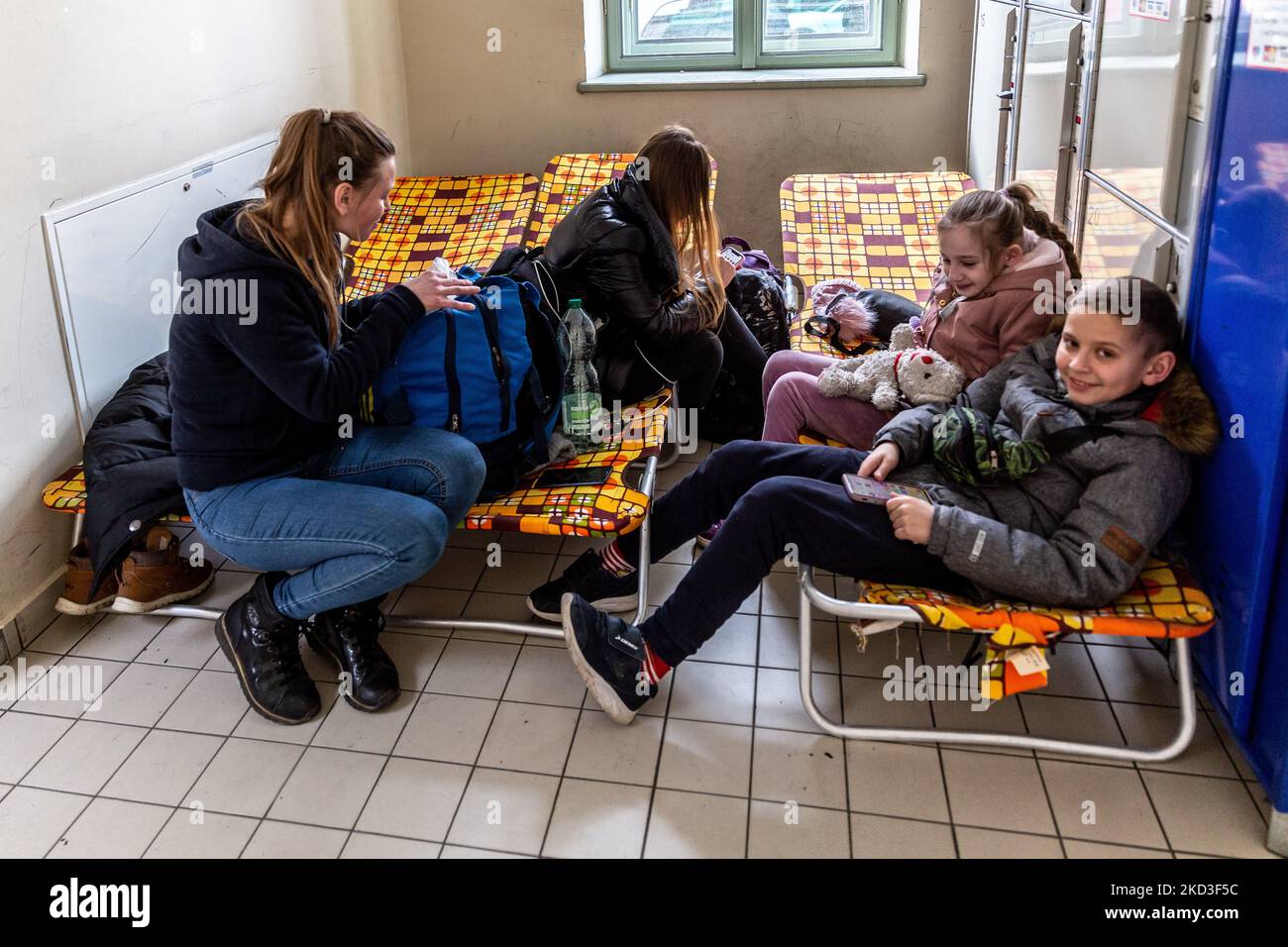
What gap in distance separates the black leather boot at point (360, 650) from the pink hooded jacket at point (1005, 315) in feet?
4.76

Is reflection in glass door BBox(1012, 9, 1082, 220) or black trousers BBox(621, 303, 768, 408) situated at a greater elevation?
reflection in glass door BBox(1012, 9, 1082, 220)

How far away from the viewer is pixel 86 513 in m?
2.74

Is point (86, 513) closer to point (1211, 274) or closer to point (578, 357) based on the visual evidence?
point (578, 357)

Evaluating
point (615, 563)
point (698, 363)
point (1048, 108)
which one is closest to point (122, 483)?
point (615, 563)

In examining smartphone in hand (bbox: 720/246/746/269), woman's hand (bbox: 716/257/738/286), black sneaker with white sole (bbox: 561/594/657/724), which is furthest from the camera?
smartphone in hand (bbox: 720/246/746/269)

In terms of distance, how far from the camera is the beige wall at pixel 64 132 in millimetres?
2730

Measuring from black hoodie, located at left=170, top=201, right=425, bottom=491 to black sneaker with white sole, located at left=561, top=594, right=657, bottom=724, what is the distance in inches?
26.1

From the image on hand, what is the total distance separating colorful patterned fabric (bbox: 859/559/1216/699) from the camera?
6.80 ft

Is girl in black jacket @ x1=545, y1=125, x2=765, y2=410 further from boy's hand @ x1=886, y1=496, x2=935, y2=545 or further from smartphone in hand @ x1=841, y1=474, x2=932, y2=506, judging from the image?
boy's hand @ x1=886, y1=496, x2=935, y2=545

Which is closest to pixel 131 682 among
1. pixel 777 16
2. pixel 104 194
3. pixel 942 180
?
pixel 104 194

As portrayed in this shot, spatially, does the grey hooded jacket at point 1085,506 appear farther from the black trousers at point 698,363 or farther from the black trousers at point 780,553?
the black trousers at point 698,363

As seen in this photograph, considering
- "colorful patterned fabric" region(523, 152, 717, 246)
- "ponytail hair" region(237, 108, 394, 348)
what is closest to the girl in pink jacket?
"ponytail hair" region(237, 108, 394, 348)

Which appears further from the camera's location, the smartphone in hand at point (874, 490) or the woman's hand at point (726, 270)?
the woman's hand at point (726, 270)

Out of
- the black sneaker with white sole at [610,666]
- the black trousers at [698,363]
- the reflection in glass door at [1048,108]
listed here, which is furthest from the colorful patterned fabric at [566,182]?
the black sneaker with white sole at [610,666]
